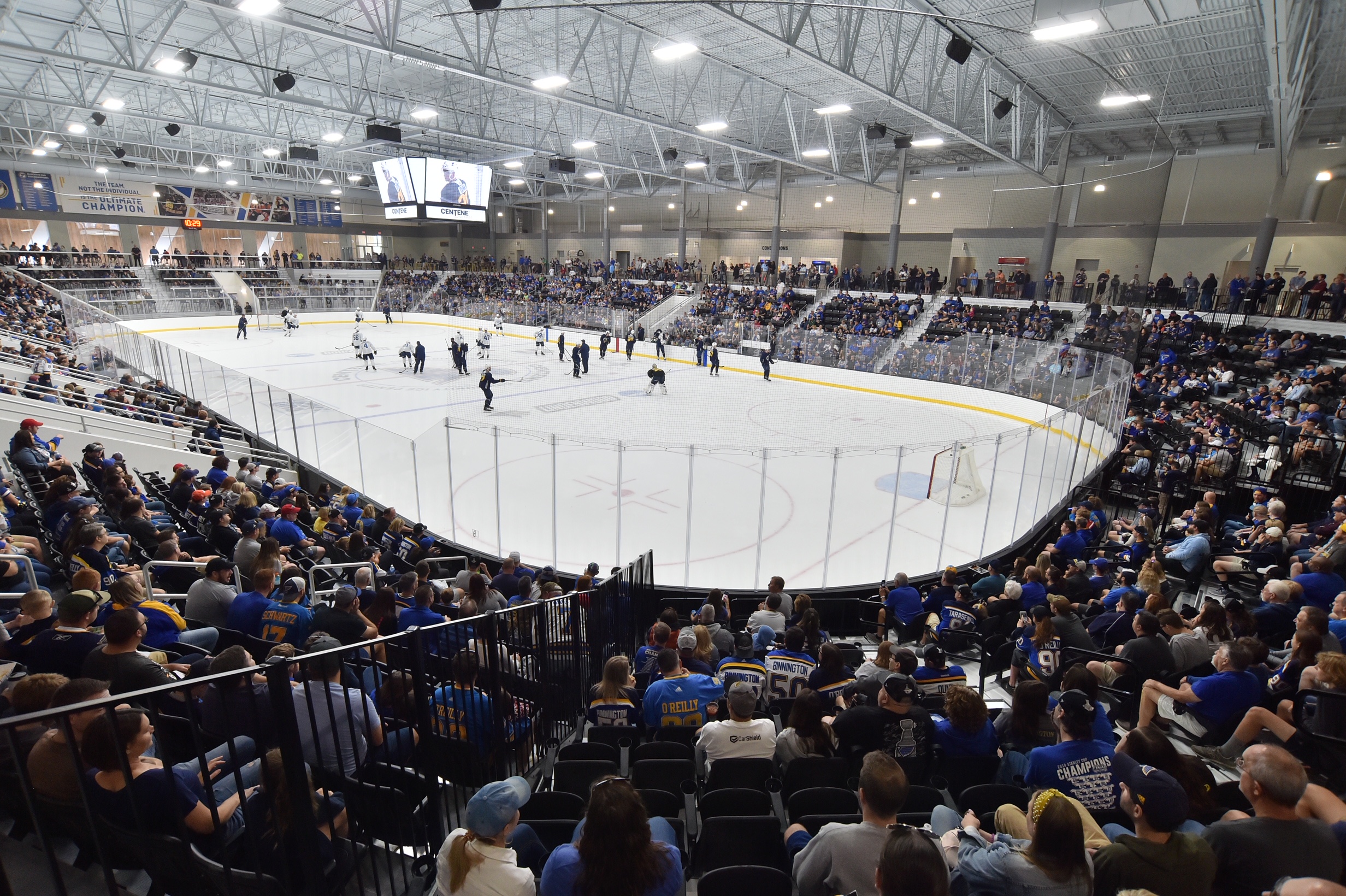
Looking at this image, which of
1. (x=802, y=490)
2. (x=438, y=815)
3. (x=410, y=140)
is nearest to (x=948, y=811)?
(x=438, y=815)

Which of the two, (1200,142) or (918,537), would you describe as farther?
(1200,142)

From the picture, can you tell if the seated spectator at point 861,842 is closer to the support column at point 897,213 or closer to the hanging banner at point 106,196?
the support column at point 897,213

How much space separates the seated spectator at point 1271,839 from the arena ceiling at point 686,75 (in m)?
10.8

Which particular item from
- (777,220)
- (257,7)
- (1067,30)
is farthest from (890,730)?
(777,220)

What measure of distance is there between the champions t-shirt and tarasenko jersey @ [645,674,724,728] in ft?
6.28

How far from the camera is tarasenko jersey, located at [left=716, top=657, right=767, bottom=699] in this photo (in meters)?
4.96

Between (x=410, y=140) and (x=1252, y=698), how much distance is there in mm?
39309

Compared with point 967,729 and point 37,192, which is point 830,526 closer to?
point 967,729

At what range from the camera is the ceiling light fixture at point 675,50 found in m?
13.7

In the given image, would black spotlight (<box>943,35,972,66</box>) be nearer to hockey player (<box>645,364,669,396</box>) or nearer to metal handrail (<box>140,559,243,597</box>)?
hockey player (<box>645,364,669,396</box>)

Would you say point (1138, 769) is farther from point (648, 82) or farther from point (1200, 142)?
point (1200, 142)

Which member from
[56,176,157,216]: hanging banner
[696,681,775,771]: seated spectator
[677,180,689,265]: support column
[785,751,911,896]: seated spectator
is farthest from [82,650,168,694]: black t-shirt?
[56,176,157,216]: hanging banner

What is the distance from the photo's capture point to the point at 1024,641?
217 inches

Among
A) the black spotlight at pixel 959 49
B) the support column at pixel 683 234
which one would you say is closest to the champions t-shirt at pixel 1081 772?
the black spotlight at pixel 959 49
